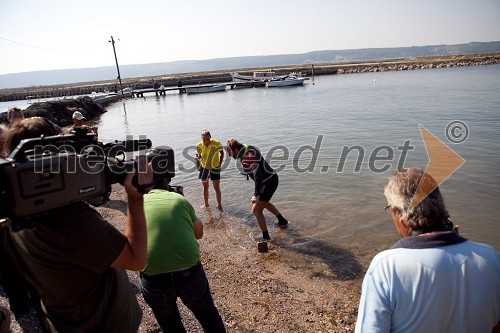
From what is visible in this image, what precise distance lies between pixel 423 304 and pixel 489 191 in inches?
378

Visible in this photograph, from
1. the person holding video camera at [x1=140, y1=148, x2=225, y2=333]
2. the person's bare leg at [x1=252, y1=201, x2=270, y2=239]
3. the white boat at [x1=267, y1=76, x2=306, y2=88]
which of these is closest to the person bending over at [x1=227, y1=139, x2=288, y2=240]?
the person's bare leg at [x1=252, y1=201, x2=270, y2=239]

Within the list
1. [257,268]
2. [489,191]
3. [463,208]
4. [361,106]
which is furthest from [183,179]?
[361,106]

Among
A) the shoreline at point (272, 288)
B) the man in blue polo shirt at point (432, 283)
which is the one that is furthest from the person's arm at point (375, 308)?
the shoreline at point (272, 288)

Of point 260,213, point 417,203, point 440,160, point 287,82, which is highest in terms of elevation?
point 287,82

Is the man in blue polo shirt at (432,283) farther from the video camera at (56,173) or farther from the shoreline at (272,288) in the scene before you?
the shoreline at (272,288)

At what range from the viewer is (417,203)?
1931 millimetres

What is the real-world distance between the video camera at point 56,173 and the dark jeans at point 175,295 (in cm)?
129

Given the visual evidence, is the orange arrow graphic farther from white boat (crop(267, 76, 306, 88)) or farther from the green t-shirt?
white boat (crop(267, 76, 306, 88))

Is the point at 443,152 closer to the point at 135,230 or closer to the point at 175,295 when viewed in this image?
the point at 175,295

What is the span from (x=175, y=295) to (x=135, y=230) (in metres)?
1.29

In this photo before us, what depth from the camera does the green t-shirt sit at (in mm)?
2922

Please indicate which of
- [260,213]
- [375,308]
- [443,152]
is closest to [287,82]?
[443,152]

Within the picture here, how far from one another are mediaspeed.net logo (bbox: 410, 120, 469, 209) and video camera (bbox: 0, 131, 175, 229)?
7.60 m

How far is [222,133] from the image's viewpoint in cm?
2195
